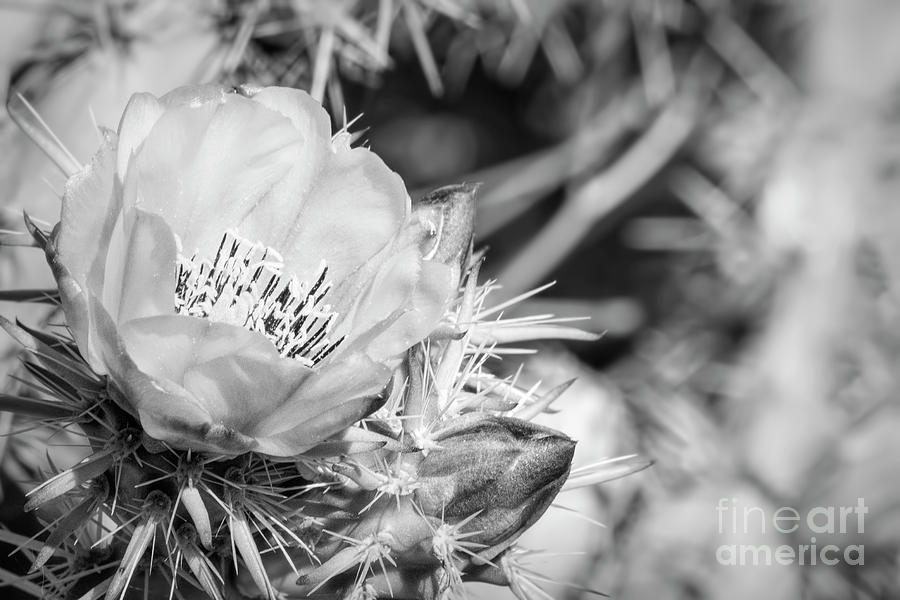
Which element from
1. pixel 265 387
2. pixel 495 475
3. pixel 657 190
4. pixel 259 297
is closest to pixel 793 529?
pixel 657 190

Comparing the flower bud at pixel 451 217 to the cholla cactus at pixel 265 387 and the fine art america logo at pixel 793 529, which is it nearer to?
the cholla cactus at pixel 265 387

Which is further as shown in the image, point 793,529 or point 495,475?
point 793,529

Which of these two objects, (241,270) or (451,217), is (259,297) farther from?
(451,217)

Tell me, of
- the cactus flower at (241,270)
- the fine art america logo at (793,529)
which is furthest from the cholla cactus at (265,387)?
the fine art america logo at (793,529)

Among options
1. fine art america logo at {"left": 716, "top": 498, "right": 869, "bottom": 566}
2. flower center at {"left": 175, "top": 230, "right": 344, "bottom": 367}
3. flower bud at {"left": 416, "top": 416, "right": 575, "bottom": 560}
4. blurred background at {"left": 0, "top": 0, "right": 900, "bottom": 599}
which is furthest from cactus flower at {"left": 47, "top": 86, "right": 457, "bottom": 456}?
fine art america logo at {"left": 716, "top": 498, "right": 869, "bottom": 566}

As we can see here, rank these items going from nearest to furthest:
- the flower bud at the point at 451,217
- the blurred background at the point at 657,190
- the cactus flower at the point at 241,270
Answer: the cactus flower at the point at 241,270
the flower bud at the point at 451,217
the blurred background at the point at 657,190

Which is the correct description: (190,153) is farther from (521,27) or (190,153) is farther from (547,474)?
(521,27)
